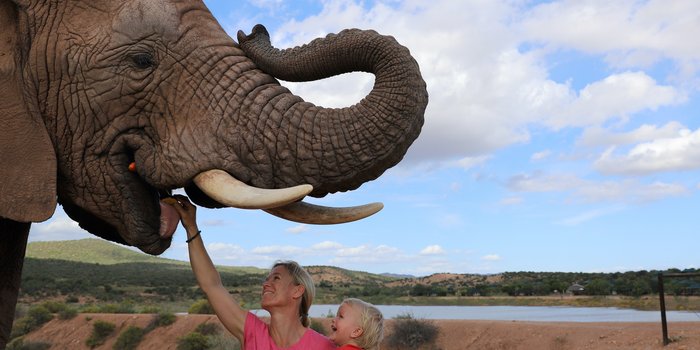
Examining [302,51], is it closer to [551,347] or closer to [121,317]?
[551,347]

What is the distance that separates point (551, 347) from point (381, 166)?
20614 millimetres

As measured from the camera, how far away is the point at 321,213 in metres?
3.70

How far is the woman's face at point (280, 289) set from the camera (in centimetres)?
405

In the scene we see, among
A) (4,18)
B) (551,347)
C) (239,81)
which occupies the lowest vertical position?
(551,347)

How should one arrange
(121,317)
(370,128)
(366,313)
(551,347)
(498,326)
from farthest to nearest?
(121,317)
(498,326)
(551,347)
(366,313)
(370,128)

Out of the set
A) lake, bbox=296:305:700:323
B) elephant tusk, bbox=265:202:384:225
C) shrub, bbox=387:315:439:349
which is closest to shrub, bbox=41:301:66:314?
lake, bbox=296:305:700:323

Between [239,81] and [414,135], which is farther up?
[239,81]

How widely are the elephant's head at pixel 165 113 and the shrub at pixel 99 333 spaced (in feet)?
94.9

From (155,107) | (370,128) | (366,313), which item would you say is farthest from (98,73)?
(366,313)

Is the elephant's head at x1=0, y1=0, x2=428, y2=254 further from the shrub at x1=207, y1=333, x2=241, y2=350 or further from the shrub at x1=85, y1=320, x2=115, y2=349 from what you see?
the shrub at x1=85, y1=320, x2=115, y2=349

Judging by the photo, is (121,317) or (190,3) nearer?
(190,3)

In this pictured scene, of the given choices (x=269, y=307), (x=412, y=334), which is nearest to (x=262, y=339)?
(x=269, y=307)

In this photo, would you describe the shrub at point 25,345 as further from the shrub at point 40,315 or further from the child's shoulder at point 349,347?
the child's shoulder at point 349,347

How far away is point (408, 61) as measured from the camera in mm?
3654
